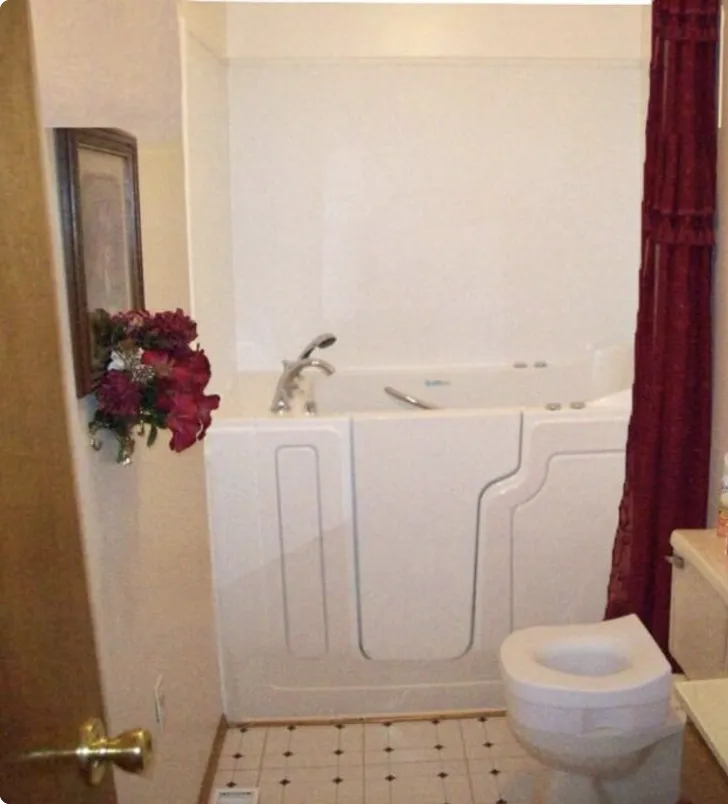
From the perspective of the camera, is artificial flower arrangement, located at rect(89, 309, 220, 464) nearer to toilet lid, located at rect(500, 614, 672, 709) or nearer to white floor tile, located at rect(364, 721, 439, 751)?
toilet lid, located at rect(500, 614, 672, 709)

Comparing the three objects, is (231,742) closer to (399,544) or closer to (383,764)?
(383,764)

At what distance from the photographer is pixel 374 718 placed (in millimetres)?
2719

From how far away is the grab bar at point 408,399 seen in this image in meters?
3.64

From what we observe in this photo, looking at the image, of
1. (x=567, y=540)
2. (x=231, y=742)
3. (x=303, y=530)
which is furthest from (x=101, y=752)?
(x=567, y=540)

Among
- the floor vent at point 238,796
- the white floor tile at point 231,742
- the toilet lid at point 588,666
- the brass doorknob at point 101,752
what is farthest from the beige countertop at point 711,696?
the white floor tile at point 231,742

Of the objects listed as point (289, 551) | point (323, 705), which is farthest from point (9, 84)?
point (323, 705)

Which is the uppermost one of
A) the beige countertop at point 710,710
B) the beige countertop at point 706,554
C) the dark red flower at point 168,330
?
the dark red flower at point 168,330

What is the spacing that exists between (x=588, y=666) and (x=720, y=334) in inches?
33.0

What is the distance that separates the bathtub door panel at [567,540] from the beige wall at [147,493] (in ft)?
3.08

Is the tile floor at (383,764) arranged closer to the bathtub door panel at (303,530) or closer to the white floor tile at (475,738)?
the white floor tile at (475,738)

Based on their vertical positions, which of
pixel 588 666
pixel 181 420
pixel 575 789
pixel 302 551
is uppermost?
pixel 181 420

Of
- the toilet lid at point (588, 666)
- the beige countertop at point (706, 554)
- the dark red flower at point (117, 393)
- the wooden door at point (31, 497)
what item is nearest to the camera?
the wooden door at point (31, 497)

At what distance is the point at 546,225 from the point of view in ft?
12.4

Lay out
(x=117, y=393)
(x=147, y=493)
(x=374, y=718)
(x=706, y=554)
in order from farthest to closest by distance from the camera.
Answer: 1. (x=374, y=718)
2. (x=147, y=493)
3. (x=706, y=554)
4. (x=117, y=393)
